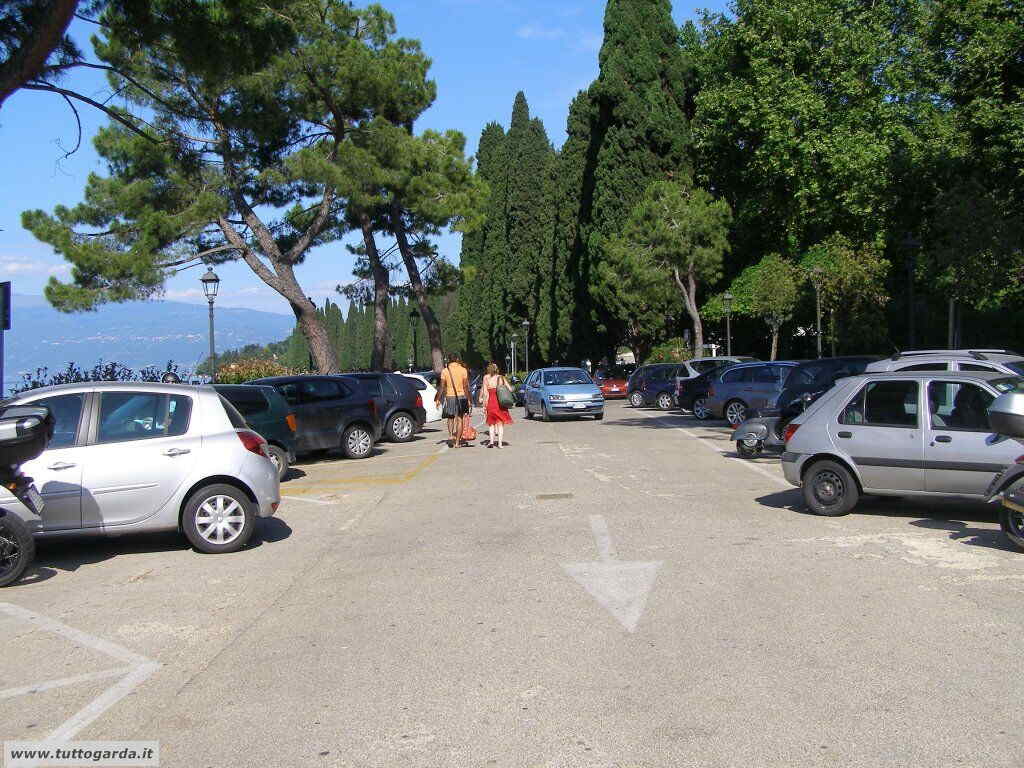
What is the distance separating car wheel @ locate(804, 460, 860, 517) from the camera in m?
10.2

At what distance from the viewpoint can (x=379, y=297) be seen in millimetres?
38344

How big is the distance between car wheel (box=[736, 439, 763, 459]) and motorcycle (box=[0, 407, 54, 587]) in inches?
451

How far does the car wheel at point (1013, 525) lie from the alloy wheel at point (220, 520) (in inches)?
265

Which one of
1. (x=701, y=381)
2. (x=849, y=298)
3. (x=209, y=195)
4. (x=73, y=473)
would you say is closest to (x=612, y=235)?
(x=849, y=298)

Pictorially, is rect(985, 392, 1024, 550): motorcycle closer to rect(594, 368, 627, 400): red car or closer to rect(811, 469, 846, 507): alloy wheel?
rect(811, 469, 846, 507): alloy wheel

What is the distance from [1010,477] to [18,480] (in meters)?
8.18

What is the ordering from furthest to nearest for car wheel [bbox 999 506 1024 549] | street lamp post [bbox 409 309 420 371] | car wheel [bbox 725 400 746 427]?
street lamp post [bbox 409 309 420 371], car wheel [bbox 725 400 746 427], car wheel [bbox 999 506 1024 549]

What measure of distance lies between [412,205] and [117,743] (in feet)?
98.4

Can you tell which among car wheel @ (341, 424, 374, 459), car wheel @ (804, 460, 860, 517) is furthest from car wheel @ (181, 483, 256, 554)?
car wheel @ (341, 424, 374, 459)

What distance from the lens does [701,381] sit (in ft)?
94.6

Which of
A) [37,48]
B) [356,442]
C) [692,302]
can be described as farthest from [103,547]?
[692,302]

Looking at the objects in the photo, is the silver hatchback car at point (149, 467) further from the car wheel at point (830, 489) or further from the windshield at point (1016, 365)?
the windshield at point (1016, 365)

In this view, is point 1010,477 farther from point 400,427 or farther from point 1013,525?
point 400,427

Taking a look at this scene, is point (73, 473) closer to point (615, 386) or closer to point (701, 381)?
point (701, 381)
